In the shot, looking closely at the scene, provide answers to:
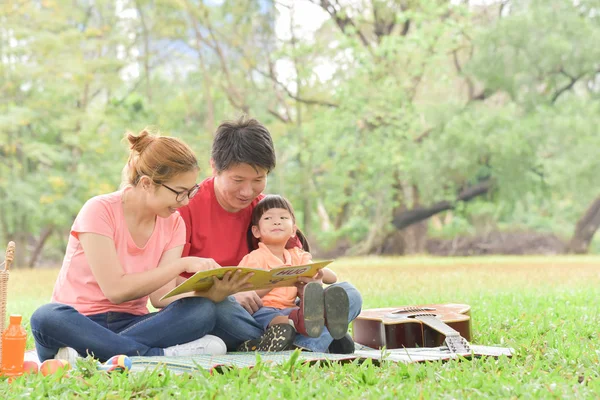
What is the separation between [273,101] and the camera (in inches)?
722

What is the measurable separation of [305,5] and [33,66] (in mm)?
6152

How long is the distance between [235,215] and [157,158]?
76cm

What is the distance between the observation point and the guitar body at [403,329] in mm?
3582

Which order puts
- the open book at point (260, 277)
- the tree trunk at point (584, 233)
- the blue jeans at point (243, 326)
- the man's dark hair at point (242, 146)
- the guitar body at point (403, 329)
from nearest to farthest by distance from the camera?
the open book at point (260, 277), the blue jeans at point (243, 326), the man's dark hair at point (242, 146), the guitar body at point (403, 329), the tree trunk at point (584, 233)

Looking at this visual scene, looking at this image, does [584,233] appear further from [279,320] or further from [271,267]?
[279,320]

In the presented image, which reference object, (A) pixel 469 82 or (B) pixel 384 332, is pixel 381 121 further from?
(B) pixel 384 332

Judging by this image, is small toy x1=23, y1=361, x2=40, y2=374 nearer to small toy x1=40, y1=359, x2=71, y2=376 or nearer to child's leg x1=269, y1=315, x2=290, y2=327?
small toy x1=40, y1=359, x2=71, y2=376

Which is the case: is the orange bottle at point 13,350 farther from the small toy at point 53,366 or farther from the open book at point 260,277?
the open book at point 260,277

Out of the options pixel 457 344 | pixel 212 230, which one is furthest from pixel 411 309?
pixel 212 230

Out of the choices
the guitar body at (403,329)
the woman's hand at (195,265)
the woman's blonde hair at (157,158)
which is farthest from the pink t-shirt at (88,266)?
the guitar body at (403,329)

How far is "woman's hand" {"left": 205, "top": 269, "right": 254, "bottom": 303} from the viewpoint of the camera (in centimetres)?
302

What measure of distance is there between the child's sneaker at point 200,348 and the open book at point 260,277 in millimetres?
257

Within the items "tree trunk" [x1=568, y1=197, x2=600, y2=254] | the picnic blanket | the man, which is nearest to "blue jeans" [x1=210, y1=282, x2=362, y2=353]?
the man

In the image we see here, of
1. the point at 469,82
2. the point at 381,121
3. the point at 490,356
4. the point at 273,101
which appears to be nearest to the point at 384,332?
the point at 490,356
